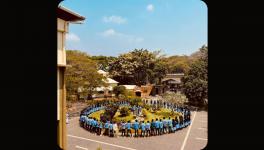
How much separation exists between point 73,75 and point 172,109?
30.2 ft

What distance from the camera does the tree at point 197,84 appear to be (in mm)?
22859

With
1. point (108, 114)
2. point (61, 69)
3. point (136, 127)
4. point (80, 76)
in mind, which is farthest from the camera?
point (80, 76)

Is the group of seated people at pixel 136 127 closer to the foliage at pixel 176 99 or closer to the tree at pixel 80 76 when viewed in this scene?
the tree at pixel 80 76

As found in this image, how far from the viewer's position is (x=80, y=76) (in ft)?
74.4

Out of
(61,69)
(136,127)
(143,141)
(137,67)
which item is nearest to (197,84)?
(136,127)

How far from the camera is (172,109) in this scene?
69.0 ft

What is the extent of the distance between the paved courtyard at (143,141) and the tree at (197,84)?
26.7 feet

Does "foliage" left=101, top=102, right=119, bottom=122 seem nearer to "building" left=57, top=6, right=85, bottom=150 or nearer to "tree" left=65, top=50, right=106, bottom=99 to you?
"tree" left=65, top=50, right=106, bottom=99

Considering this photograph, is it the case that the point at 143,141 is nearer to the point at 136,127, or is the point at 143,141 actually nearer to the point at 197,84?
the point at 136,127

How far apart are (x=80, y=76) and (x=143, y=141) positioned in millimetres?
11853
